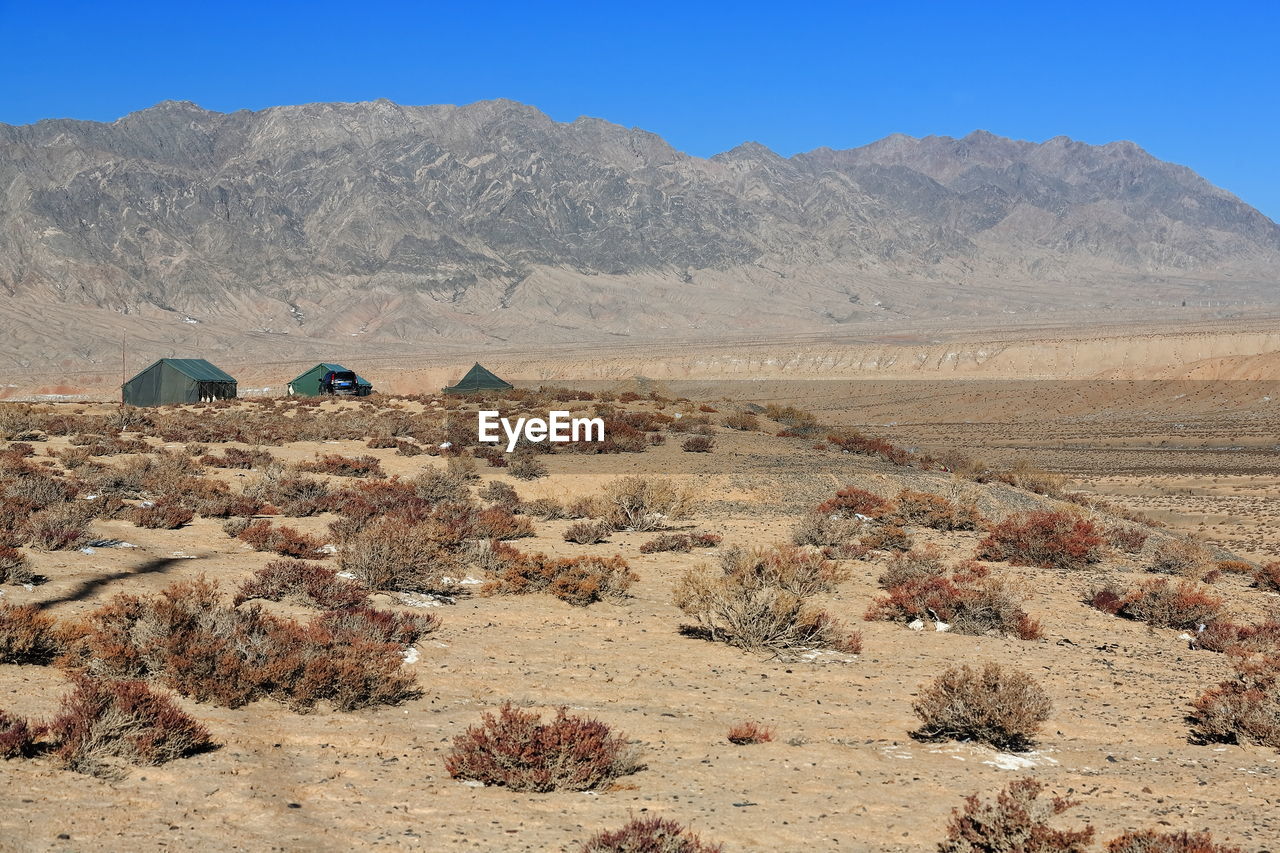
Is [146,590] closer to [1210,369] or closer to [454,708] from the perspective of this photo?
[454,708]

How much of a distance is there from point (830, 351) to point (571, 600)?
97.7 meters

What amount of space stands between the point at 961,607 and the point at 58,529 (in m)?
11.2

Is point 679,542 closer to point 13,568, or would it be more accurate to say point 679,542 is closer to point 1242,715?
point 13,568

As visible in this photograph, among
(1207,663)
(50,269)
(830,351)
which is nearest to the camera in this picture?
(1207,663)

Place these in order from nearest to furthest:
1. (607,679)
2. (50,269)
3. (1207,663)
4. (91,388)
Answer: (607,679), (1207,663), (91,388), (50,269)

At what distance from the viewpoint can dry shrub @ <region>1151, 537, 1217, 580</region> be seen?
17.2m

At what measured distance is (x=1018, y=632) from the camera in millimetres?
12438

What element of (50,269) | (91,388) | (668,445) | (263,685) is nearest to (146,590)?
(263,685)

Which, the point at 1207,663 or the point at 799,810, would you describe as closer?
the point at 799,810

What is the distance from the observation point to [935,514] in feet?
66.6

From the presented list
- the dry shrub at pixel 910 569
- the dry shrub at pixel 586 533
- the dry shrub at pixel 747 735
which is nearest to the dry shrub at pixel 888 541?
the dry shrub at pixel 910 569

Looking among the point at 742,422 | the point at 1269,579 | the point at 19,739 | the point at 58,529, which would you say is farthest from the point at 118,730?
the point at 742,422

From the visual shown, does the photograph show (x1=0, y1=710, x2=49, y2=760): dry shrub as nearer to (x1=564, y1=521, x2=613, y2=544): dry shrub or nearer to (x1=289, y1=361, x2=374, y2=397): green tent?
(x1=564, y1=521, x2=613, y2=544): dry shrub

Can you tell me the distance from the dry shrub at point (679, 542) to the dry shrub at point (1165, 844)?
10961mm
